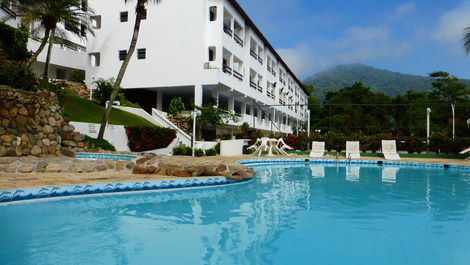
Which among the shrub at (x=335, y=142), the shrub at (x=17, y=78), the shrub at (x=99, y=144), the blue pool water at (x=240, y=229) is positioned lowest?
the blue pool water at (x=240, y=229)

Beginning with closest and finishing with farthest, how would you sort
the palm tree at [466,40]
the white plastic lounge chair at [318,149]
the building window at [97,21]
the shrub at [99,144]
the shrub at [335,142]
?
the shrub at [99,144] → the palm tree at [466,40] → the white plastic lounge chair at [318,149] → the shrub at [335,142] → the building window at [97,21]

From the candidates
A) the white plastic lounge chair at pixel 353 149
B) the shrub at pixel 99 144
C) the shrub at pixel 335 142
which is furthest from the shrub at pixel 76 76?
the white plastic lounge chair at pixel 353 149

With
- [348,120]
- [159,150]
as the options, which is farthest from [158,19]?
[348,120]

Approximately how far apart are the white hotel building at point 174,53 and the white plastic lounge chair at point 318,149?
2.78 m

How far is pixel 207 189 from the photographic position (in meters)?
7.54

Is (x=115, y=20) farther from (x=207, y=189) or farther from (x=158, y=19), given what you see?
(x=207, y=189)

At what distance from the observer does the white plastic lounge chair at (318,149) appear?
682 inches

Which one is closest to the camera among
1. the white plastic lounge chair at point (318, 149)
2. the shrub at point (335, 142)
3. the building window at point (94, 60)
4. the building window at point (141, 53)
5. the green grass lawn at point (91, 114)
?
the green grass lawn at point (91, 114)

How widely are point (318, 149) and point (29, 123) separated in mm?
13870

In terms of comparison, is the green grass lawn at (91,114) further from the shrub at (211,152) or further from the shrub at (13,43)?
the shrub at (211,152)

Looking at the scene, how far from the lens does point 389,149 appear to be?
16656 mm

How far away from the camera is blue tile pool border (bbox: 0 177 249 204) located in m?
5.32

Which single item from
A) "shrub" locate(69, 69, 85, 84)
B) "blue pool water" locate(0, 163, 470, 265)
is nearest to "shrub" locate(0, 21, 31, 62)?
"shrub" locate(69, 69, 85, 84)

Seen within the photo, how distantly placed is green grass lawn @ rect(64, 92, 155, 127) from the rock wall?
288 cm
